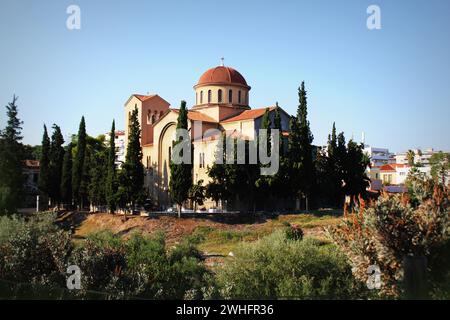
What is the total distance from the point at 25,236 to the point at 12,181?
91.6 ft

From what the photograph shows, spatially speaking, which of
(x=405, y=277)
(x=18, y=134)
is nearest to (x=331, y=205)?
(x=18, y=134)

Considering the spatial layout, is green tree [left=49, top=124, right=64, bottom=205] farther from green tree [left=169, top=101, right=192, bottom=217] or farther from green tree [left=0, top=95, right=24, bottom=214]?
green tree [left=169, top=101, right=192, bottom=217]

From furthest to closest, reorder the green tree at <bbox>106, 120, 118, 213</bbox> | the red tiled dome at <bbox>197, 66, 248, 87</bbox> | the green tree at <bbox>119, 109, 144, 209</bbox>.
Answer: the red tiled dome at <bbox>197, 66, 248, 87</bbox>
the green tree at <bbox>106, 120, 118, 213</bbox>
the green tree at <bbox>119, 109, 144, 209</bbox>

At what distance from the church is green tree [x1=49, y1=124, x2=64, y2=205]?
27.2 ft

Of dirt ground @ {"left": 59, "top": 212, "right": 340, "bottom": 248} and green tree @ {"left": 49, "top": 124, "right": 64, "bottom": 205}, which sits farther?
green tree @ {"left": 49, "top": 124, "right": 64, "bottom": 205}

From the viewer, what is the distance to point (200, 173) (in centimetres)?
3550

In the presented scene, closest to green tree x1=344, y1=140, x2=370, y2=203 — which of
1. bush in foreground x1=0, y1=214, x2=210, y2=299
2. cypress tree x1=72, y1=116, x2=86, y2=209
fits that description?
cypress tree x1=72, y1=116, x2=86, y2=209

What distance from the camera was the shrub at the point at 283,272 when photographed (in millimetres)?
9414

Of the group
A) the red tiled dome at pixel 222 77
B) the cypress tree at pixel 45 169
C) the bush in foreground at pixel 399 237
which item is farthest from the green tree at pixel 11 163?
the bush in foreground at pixel 399 237

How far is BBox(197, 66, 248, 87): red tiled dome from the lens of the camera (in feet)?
134

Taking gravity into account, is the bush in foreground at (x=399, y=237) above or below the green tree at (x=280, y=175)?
below

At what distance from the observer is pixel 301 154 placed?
104 feet

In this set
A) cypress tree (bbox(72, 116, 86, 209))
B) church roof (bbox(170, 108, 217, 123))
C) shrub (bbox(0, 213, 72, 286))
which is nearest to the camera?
shrub (bbox(0, 213, 72, 286))

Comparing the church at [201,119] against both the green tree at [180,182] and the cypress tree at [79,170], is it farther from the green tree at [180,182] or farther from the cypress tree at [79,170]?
the cypress tree at [79,170]
